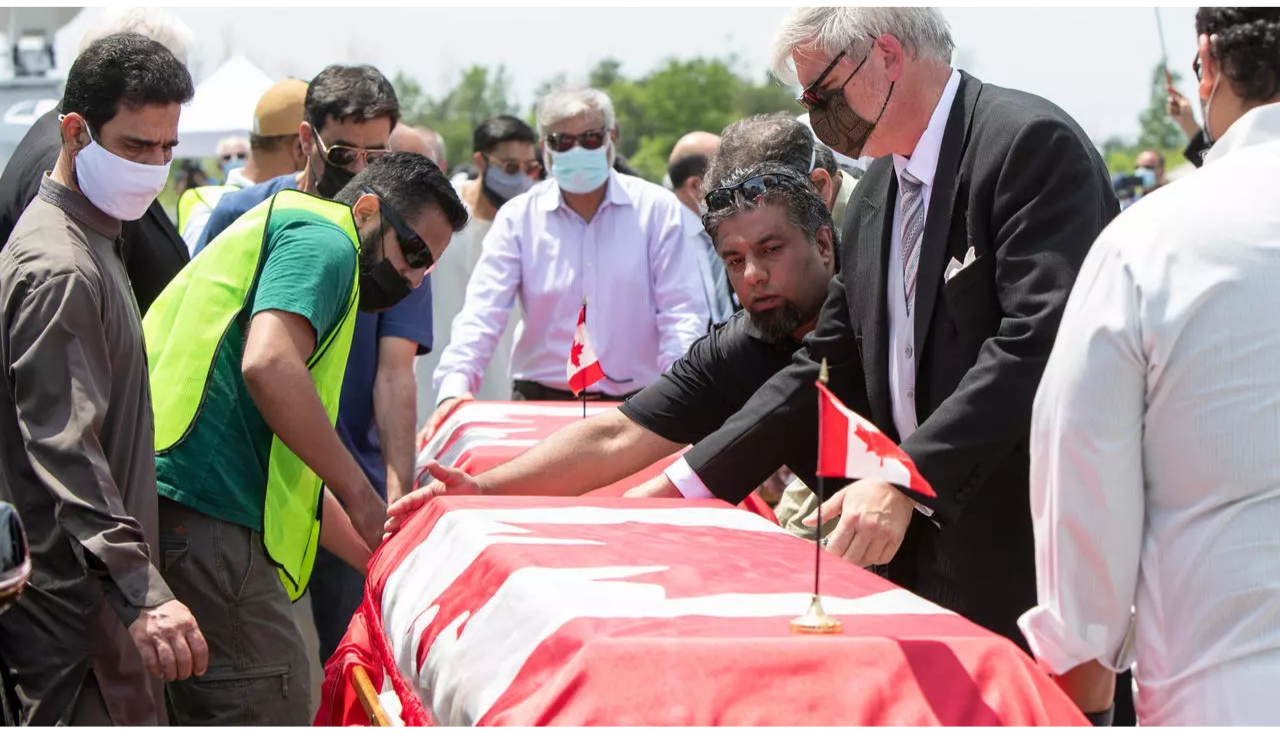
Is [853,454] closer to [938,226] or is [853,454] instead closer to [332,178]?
[938,226]

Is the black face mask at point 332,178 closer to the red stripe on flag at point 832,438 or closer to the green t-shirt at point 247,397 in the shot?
the green t-shirt at point 247,397

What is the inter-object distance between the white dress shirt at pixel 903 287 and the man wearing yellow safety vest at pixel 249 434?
122cm

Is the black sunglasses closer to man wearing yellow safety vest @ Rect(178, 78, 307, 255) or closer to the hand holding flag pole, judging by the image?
man wearing yellow safety vest @ Rect(178, 78, 307, 255)

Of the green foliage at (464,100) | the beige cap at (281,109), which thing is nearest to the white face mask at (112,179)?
the beige cap at (281,109)

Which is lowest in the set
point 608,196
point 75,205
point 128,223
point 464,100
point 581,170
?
point 464,100

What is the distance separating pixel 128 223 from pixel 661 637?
2445 millimetres

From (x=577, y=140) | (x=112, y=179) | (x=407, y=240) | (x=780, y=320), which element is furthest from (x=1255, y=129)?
(x=577, y=140)

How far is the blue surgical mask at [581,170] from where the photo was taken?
18.8 feet

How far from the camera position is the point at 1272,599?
5.65 feet

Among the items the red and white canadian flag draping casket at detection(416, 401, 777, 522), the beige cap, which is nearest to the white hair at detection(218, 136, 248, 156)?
the beige cap

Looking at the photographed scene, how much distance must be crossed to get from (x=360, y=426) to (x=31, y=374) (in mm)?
2057

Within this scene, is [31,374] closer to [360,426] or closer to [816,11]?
[816,11]

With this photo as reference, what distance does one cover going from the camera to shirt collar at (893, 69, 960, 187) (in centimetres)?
272

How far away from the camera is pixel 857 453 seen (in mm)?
1797
